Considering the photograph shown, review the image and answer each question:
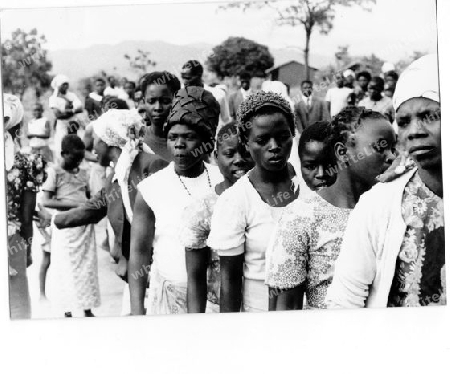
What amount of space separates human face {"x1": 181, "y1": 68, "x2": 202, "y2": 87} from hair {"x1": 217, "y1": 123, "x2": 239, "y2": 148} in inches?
8.4

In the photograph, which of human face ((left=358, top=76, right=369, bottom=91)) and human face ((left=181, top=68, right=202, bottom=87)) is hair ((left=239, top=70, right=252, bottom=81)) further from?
human face ((left=358, top=76, right=369, bottom=91))

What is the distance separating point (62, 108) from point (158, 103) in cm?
39

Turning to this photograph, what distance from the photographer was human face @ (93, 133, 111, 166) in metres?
2.54

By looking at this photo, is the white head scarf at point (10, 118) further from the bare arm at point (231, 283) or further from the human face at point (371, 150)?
the human face at point (371, 150)

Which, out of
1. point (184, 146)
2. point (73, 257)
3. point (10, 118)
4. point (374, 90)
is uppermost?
point (374, 90)

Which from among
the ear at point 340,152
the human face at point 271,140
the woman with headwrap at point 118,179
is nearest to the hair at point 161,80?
the woman with headwrap at point 118,179

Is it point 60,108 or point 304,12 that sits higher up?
point 304,12

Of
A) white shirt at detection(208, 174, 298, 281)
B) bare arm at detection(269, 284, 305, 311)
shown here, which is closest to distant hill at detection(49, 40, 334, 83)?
white shirt at detection(208, 174, 298, 281)

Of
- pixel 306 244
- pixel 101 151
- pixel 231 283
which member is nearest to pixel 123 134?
pixel 101 151

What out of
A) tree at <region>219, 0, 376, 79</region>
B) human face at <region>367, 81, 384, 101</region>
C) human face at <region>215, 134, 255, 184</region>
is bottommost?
human face at <region>215, 134, 255, 184</region>

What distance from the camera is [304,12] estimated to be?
8.34 ft

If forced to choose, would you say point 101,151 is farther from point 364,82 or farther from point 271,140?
point 364,82

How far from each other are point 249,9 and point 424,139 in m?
0.88

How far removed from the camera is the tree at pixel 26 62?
2.52 m
